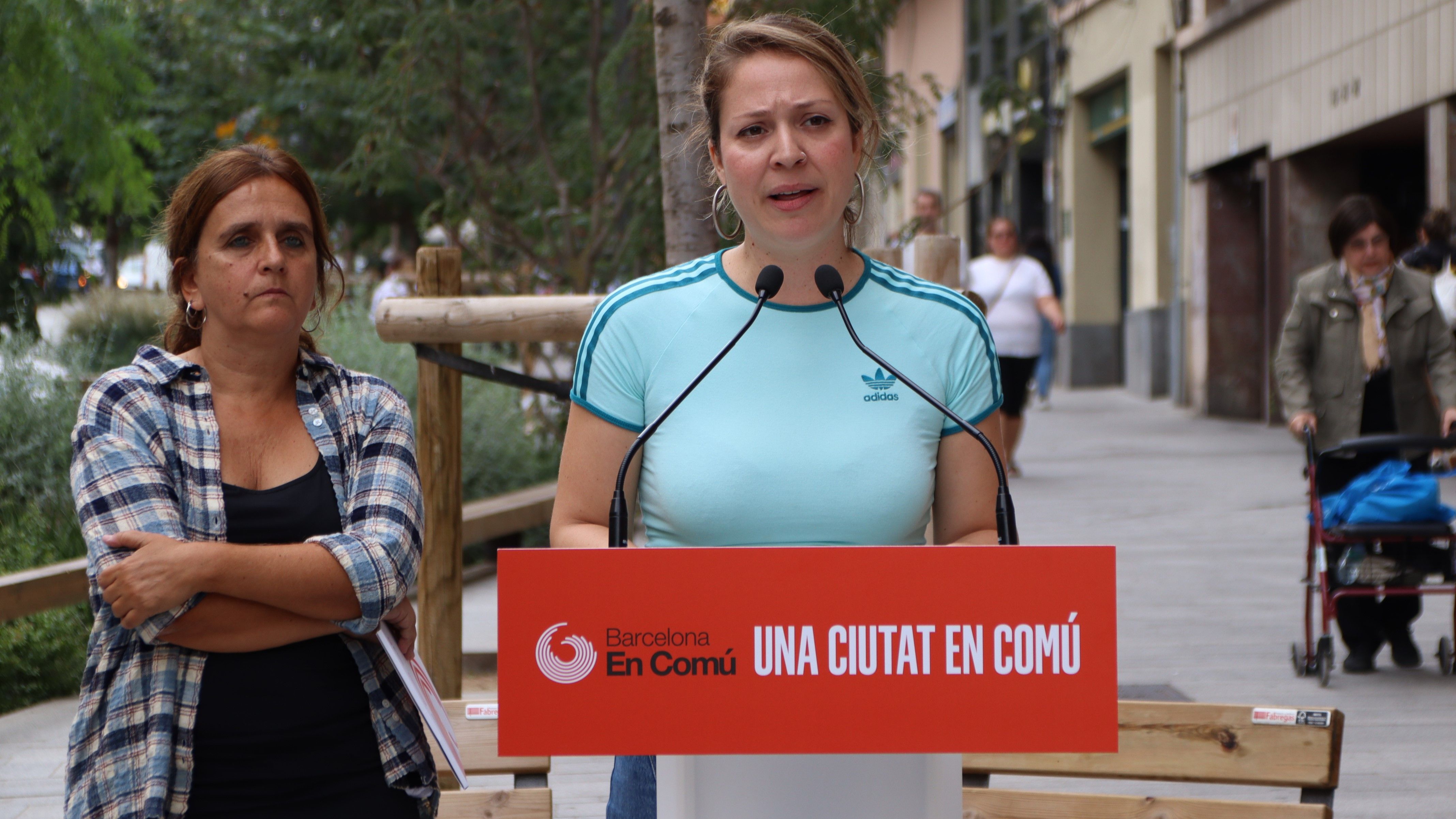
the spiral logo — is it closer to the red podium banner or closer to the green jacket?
the red podium banner

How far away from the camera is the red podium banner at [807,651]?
65.7 inches

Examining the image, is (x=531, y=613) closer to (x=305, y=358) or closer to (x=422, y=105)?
(x=305, y=358)

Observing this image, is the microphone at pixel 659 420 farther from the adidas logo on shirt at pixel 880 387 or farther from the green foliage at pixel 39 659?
the green foliage at pixel 39 659

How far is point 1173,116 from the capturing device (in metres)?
20.8

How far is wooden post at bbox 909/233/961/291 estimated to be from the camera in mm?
4828

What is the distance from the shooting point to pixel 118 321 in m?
13.6

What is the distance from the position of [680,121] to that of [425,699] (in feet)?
8.97

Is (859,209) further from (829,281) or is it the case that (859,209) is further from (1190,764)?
(1190,764)

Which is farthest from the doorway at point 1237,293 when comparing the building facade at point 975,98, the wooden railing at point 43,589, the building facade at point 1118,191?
the wooden railing at point 43,589

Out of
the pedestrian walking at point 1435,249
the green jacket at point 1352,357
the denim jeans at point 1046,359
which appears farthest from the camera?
the denim jeans at point 1046,359

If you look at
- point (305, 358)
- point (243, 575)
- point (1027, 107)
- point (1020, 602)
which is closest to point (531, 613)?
point (1020, 602)

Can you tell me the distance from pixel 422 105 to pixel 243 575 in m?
8.56

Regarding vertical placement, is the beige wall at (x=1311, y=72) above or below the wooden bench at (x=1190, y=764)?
above

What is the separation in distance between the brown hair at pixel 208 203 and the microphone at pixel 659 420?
3.11 ft
